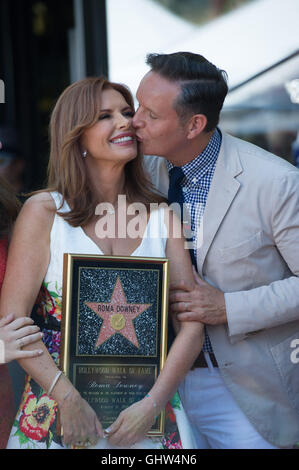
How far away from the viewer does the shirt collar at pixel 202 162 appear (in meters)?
2.53

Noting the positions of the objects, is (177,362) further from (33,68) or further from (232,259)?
(33,68)

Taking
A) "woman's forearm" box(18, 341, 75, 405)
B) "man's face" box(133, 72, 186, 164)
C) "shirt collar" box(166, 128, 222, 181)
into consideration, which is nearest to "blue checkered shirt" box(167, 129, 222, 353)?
"shirt collar" box(166, 128, 222, 181)

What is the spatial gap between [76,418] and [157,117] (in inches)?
48.3

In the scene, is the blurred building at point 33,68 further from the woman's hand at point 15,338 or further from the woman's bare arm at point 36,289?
the woman's hand at point 15,338

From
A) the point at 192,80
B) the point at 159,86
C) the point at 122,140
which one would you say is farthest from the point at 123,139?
the point at 192,80

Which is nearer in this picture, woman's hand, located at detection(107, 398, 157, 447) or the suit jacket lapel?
woman's hand, located at detection(107, 398, 157, 447)

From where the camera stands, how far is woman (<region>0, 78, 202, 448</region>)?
2105 mm

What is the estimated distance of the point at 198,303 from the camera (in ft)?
7.48

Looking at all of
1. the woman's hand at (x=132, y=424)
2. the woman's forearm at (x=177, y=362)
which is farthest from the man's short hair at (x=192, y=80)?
the woman's hand at (x=132, y=424)

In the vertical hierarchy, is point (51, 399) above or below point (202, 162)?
below

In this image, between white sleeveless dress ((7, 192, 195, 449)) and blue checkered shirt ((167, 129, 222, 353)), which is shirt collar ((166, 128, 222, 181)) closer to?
blue checkered shirt ((167, 129, 222, 353))

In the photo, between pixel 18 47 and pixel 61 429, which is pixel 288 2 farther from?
pixel 61 429

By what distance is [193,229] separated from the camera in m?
2.47

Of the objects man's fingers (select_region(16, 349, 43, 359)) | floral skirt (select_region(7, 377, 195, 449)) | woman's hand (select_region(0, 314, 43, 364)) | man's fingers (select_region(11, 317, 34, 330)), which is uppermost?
man's fingers (select_region(11, 317, 34, 330))
